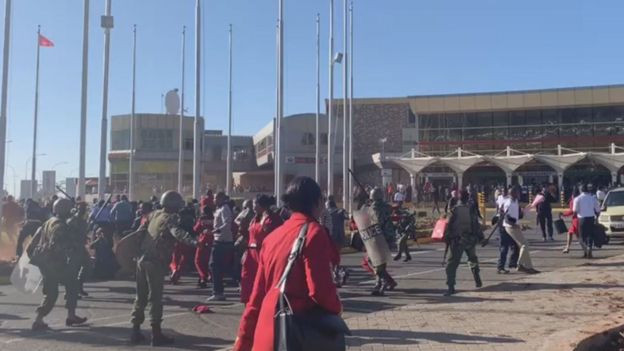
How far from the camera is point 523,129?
50.4m

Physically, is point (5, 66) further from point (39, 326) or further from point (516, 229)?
point (516, 229)

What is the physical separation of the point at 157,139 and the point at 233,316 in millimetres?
55241

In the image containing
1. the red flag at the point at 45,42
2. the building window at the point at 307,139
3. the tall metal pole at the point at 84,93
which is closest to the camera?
the tall metal pole at the point at 84,93

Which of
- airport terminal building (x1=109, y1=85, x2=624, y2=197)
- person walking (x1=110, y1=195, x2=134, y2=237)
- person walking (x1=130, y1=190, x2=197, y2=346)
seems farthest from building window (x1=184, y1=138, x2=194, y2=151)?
person walking (x1=130, y1=190, x2=197, y2=346)

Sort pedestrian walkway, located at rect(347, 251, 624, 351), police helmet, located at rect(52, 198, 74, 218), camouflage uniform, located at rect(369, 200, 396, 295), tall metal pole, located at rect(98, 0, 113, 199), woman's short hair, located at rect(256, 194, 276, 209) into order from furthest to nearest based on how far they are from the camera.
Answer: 1. tall metal pole, located at rect(98, 0, 113, 199)
2. camouflage uniform, located at rect(369, 200, 396, 295)
3. woman's short hair, located at rect(256, 194, 276, 209)
4. police helmet, located at rect(52, 198, 74, 218)
5. pedestrian walkway, located at rect(347, 251, 624, 351)

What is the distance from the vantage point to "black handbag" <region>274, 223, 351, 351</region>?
3.04 metres

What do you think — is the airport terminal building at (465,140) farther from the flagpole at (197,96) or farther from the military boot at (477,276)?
the military boot at (477,276)

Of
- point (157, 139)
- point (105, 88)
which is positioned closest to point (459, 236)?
point (105, 88)

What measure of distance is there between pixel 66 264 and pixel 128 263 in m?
1.28

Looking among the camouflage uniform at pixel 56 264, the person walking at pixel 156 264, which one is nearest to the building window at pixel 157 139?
the camouflage uniform at pixel 56 264

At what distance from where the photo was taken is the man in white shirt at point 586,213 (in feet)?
50.1

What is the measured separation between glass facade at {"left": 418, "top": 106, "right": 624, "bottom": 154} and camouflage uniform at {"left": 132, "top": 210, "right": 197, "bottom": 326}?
44.8 meters

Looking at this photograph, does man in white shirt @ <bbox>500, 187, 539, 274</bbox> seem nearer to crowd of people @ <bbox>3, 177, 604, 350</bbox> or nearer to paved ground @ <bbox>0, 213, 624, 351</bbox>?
→ crowd of people @ <bbox>3, 177, 604, 350</bbox>

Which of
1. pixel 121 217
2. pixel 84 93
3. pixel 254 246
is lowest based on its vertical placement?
pixel 254 246
